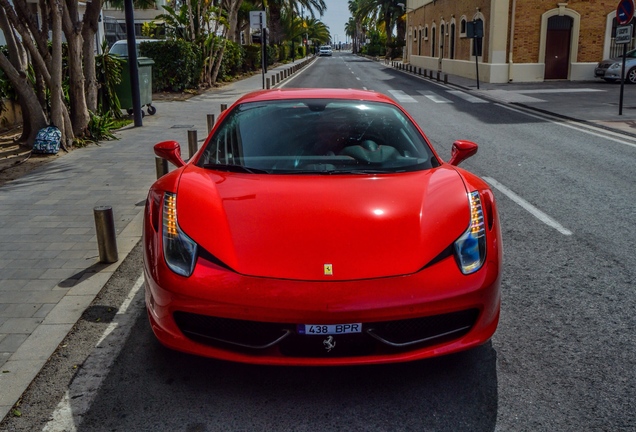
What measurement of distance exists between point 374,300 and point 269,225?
29.2 inches

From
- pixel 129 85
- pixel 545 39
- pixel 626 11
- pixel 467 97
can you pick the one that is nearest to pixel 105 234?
pixel 129 85

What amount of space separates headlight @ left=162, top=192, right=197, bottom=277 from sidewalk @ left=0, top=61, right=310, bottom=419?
1.04 m

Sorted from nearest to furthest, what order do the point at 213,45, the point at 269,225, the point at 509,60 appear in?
the point at 269,225
the point at 213,45
the point at 509,60

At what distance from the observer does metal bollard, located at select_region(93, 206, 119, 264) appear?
5.41 metres

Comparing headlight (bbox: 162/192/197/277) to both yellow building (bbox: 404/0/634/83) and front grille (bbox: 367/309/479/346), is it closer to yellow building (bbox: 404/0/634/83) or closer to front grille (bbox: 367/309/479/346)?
front grille (bbox: 367/309/479/346)

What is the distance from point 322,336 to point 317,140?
186cm

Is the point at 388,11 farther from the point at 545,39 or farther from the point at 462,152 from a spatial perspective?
the point at 462,152

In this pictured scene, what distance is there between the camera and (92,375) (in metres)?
3.58

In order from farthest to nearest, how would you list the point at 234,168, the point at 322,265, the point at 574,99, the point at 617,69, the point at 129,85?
the point at 617,69, the point at 574,99, the point at 129,85, the point at 234,168, the point at 322,265

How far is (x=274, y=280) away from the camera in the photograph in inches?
123

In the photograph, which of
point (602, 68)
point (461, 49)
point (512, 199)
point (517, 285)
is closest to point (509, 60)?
point (602, 68)

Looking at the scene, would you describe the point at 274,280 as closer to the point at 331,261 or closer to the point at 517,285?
the point at 331,261

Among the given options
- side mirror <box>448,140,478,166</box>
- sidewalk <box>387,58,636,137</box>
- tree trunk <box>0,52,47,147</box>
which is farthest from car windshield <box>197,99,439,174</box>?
sidewalk <box>387,58,636,137</box>

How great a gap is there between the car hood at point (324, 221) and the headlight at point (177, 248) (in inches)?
1.7
